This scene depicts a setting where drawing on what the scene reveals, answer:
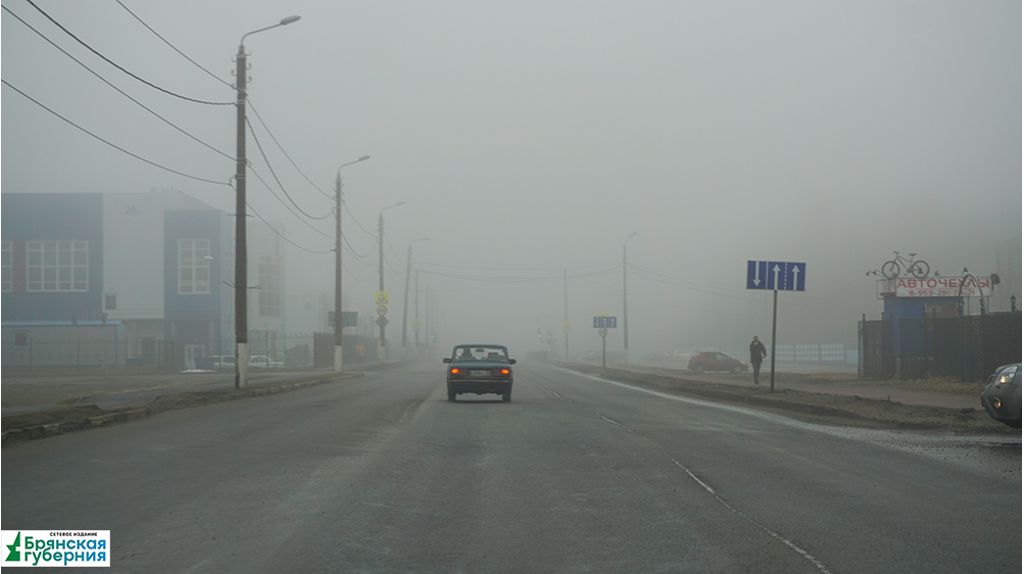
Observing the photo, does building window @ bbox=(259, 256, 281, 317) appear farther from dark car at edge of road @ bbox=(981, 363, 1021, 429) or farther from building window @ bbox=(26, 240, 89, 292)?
dark car at edge of road @ bbox=(981, 363, 1021, 429)

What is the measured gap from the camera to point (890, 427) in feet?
47.5

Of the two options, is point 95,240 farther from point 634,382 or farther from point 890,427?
point 890,427

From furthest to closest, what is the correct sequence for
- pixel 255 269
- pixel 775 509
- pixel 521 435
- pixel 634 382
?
pixel 255 269 < pixel 634 382 < pixel 521 435 < pixel 775 509

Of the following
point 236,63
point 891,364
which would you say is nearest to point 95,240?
point 236,63

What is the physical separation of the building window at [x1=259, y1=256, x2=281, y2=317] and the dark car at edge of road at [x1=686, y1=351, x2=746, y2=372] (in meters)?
52.2

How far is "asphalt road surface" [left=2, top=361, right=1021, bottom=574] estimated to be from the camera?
5.47 metres

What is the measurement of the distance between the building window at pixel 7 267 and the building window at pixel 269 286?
2310cm

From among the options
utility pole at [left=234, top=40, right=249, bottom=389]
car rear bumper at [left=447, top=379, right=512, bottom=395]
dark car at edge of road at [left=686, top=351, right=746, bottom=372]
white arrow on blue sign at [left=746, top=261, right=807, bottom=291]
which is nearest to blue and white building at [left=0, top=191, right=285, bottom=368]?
dark car at edge of road at [left=686, top=351, right=746, bottom=372]

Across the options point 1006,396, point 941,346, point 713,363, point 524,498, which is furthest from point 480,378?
point 713,363

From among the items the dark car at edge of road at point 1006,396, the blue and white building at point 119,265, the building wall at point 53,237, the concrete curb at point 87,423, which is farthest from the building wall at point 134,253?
the dark car at edge of road at point 1006,396

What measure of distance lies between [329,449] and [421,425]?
3.51 m

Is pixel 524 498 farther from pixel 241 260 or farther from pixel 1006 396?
pixel 241 260

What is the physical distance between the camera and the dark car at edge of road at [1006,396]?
36.2 ft

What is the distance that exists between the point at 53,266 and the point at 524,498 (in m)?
73.2
